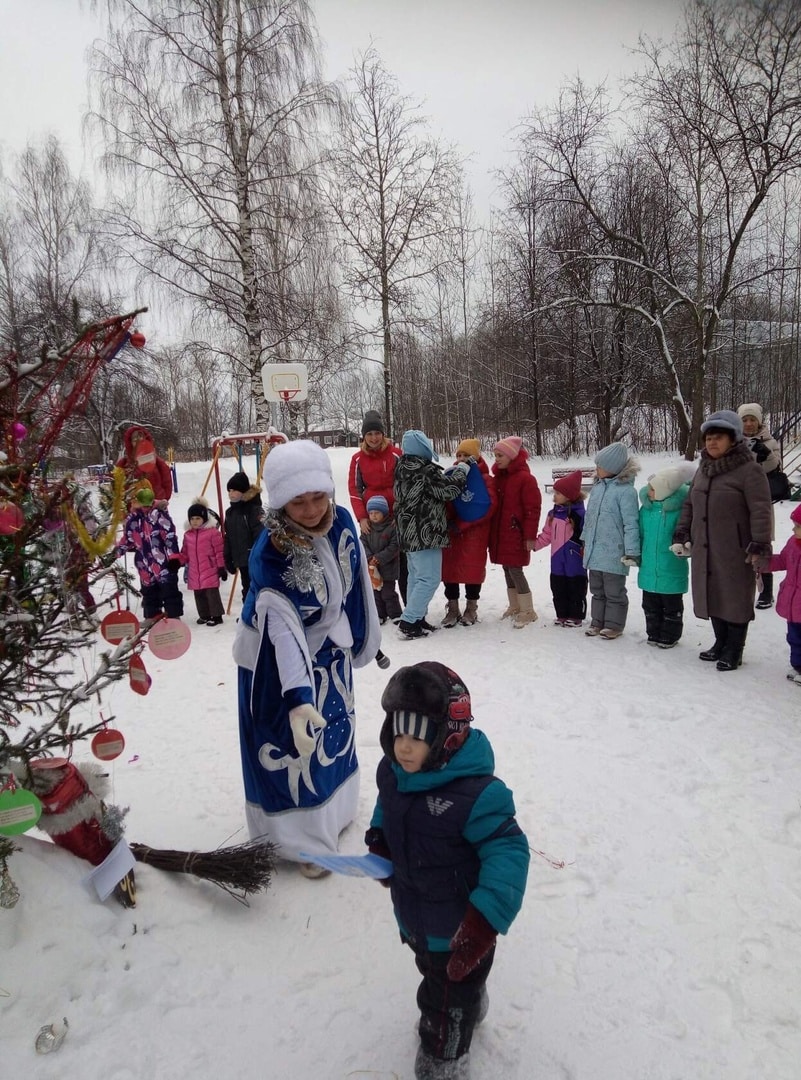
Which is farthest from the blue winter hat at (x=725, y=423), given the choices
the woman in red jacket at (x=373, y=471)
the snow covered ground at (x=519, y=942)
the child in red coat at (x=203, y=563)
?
the child in red coat at (x=203, y=563)

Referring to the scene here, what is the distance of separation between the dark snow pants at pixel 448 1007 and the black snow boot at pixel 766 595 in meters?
5.37

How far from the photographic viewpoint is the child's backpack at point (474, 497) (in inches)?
227

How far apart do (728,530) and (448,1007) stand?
3890mm

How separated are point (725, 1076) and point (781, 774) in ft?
6.26

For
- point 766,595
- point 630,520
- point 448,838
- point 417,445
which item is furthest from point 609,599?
point 448,838

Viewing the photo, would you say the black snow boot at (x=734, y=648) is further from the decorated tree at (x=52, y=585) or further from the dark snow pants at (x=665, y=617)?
the decorated tree at (x=52, y=585)

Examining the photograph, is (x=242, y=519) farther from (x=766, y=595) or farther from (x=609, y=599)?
(x=766, y=595)

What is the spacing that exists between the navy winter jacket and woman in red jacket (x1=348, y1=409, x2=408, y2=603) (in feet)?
15.6

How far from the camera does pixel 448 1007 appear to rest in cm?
171

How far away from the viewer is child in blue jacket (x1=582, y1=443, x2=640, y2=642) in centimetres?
522

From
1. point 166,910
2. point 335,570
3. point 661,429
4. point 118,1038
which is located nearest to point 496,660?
point 335,570

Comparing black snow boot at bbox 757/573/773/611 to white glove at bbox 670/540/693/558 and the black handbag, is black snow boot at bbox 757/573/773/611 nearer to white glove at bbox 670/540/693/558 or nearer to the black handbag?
white glove at bbox 670/540/693/558

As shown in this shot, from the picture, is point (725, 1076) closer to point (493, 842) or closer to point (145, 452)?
point (493, 842)

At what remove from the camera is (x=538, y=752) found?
11.9 feet
